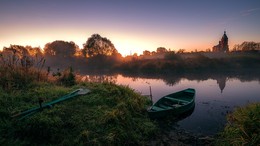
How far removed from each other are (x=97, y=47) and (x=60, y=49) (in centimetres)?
1622

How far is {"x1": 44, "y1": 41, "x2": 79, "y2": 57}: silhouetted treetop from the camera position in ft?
204

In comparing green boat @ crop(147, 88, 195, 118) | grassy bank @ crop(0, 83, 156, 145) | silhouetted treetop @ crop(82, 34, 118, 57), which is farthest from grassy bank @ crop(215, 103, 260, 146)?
silhouetted treetop @ crop(82, 34, 118, 57)

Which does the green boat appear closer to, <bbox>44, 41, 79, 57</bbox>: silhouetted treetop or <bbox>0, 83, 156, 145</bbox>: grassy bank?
<bbox>0, 83, 156, 145</bbox>: grassy bank

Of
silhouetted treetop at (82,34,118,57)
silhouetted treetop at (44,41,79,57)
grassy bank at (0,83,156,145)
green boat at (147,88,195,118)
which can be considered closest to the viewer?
grassy bank at (0,83,156,145)

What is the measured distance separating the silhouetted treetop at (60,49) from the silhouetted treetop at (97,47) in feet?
32.5

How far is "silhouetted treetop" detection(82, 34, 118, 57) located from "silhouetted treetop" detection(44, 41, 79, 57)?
992 centimetres

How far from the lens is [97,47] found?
53781mm

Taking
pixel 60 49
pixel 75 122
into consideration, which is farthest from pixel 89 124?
pixel 60 49

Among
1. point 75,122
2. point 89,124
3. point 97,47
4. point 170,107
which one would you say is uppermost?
point 97,47

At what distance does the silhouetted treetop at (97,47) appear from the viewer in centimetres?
5372

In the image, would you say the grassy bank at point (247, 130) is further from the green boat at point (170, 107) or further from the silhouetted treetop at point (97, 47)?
the silhouetted treetop at point (97, 47)

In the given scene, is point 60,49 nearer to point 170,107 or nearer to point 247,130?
point 170,107

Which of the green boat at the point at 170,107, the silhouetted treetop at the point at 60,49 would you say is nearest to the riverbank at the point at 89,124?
the green boat at the point at 170,107

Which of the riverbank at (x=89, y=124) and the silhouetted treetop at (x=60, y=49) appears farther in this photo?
the silhouetted treetop at (x=60, y=49)
